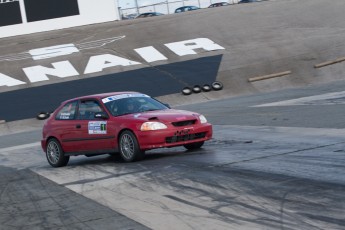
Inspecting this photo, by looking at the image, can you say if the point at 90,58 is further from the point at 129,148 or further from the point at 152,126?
the point at 152,126

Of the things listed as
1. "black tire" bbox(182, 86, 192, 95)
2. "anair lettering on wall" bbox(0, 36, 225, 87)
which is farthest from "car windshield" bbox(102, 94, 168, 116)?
"anair lettering on wall" bbox(0, 36, 225, 87)

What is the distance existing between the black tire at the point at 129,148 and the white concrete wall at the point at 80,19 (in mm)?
35866

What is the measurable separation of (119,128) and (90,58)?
24384 millimetres

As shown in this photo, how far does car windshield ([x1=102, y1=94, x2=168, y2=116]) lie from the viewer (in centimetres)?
1405

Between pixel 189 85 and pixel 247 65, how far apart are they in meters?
3.62

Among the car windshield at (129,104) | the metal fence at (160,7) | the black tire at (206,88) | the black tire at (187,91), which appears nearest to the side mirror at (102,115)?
the car windshield at (129,104)

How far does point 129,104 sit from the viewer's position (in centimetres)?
1428

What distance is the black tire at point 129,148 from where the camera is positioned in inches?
517

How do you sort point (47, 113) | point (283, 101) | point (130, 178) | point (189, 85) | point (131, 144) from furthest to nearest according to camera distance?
point (189, 85) → point (47, 113) → point (283, 101) → point (131, 144) → point (130, 178)

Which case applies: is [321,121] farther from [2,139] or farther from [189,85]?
[189,85]

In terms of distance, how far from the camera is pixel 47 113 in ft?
98.1

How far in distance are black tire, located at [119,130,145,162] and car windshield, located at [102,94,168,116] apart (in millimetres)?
668

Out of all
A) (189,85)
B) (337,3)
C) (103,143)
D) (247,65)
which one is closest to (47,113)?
(189,85)

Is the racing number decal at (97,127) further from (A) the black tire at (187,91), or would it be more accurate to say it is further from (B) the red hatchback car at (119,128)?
(A) the black tire at (187,91)
